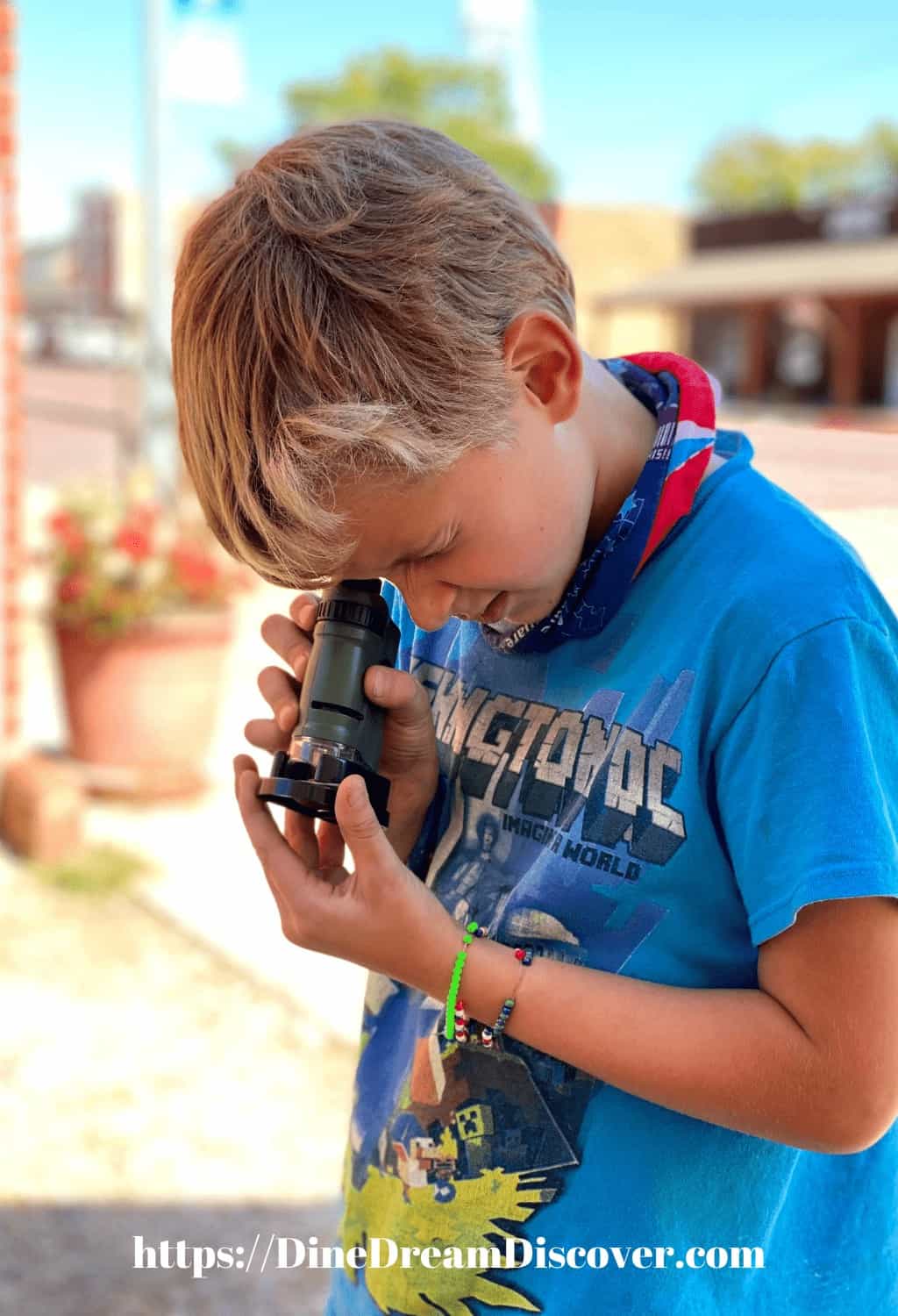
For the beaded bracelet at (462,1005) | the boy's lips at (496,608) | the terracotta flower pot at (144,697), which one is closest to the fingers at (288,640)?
the boy's lips at (496,608)

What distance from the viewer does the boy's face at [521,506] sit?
1065mm

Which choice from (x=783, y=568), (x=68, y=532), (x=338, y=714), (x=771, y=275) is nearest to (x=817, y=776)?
(x=783, y=568)

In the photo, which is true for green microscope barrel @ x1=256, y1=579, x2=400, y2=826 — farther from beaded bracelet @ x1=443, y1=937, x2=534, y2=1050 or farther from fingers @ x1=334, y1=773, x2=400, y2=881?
beaded bracelet @ x1=443, y1=937, x2=534, y2=1050

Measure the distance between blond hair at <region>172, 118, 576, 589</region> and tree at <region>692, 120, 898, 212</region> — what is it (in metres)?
62.6

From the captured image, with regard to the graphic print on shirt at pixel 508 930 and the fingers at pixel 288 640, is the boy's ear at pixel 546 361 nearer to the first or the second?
the graphic print on shirt at pixel 508 930

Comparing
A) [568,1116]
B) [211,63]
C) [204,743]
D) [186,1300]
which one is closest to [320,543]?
[568,1116]

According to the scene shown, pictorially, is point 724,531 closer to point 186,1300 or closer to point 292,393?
point 292,393

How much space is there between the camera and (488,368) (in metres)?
1.03

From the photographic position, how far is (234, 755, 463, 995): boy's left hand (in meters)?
1.11

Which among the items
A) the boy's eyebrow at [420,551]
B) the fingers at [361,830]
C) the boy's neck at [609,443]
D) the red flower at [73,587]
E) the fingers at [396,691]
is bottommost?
the red flower at [73,587]

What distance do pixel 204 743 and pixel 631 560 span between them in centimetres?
444

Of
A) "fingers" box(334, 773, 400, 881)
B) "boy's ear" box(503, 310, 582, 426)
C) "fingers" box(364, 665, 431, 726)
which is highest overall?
"boy's ear" box(503, 310, 582, 426)

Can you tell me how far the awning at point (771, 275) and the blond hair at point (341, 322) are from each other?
21332 mm

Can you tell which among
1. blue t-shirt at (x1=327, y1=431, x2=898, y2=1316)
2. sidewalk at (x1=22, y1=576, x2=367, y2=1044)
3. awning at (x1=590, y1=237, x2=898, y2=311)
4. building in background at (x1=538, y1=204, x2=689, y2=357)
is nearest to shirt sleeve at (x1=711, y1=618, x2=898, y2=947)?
blue t-shirt at (x1=327, y1=431, x2=898, y2=1316)
